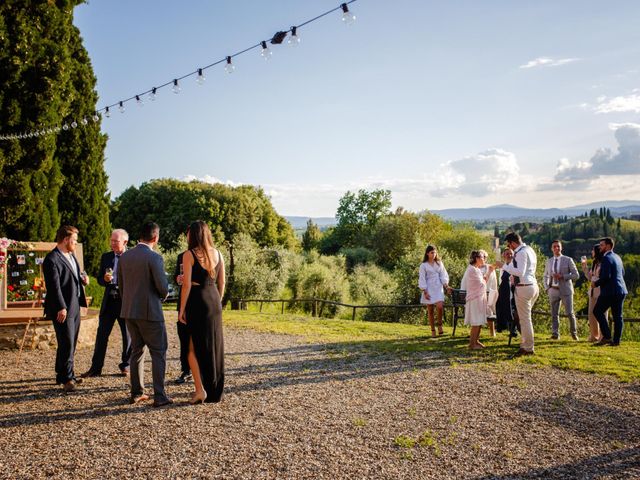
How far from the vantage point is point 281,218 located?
5841cm

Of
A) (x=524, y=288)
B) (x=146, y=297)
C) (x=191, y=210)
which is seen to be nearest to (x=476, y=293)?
(x=524, y=288)

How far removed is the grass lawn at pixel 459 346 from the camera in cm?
921

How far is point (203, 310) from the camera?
21.2 feet

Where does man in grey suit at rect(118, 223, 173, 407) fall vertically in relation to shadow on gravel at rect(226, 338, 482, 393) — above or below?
above

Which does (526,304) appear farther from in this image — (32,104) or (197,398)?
(32,104)

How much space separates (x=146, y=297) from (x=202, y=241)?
100 centimetres

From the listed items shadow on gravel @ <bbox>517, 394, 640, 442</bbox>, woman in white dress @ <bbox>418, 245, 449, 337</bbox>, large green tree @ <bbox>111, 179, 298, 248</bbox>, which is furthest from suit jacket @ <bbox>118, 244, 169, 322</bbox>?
large green tree @ <bbox>111, 179, 298, 248</bbox>

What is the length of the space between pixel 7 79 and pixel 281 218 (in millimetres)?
45977

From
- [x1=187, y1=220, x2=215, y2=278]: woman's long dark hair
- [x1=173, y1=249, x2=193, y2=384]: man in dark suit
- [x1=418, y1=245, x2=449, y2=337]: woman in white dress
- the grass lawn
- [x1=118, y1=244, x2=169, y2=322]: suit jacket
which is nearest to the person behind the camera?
[x1=187, y1=220, x2=215, y2=278]: woman's long dark hair

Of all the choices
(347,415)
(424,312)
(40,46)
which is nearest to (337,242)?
Result: (424,312)

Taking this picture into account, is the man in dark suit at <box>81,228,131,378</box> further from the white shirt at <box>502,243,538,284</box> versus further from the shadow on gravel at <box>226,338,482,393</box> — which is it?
the white shirt at <box>502,243,538,284</box>

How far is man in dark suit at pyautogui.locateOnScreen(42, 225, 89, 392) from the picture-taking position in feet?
23.8

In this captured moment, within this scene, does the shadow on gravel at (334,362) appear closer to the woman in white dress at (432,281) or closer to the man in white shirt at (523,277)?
the woman in white dress at (432,281)

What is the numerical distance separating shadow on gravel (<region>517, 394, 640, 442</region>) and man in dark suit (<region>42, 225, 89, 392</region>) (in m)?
6.14
